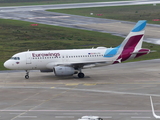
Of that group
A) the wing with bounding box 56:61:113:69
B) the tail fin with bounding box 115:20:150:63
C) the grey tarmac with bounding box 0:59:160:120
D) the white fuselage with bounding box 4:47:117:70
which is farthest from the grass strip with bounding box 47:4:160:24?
the wing with bounding box 56:61:113:69

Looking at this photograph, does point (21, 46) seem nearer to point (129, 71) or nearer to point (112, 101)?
point (129, 71)

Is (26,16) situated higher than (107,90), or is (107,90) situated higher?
A: (26,16)

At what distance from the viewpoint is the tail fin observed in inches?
2237

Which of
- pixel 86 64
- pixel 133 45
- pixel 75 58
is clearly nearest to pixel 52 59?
pixel 75 58

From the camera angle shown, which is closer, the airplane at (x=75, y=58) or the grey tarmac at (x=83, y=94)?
the grey tarmac at (x=83, y=94)

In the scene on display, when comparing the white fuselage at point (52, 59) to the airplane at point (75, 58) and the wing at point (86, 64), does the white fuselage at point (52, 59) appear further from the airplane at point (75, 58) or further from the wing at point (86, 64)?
the wing at point (86, 64)

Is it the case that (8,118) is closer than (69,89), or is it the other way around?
(8,118)

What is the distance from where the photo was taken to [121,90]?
153ft

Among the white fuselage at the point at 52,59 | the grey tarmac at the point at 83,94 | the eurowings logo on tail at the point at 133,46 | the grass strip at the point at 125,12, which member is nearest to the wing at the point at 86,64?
the white fuselage at the point at 52,59

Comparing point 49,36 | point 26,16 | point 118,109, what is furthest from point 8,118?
point 26,16

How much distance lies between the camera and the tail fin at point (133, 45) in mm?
56812

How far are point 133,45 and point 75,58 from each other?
360 inches

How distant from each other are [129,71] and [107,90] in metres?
15.0

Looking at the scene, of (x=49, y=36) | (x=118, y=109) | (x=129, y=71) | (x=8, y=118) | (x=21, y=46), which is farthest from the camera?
(x=49, y=36)
